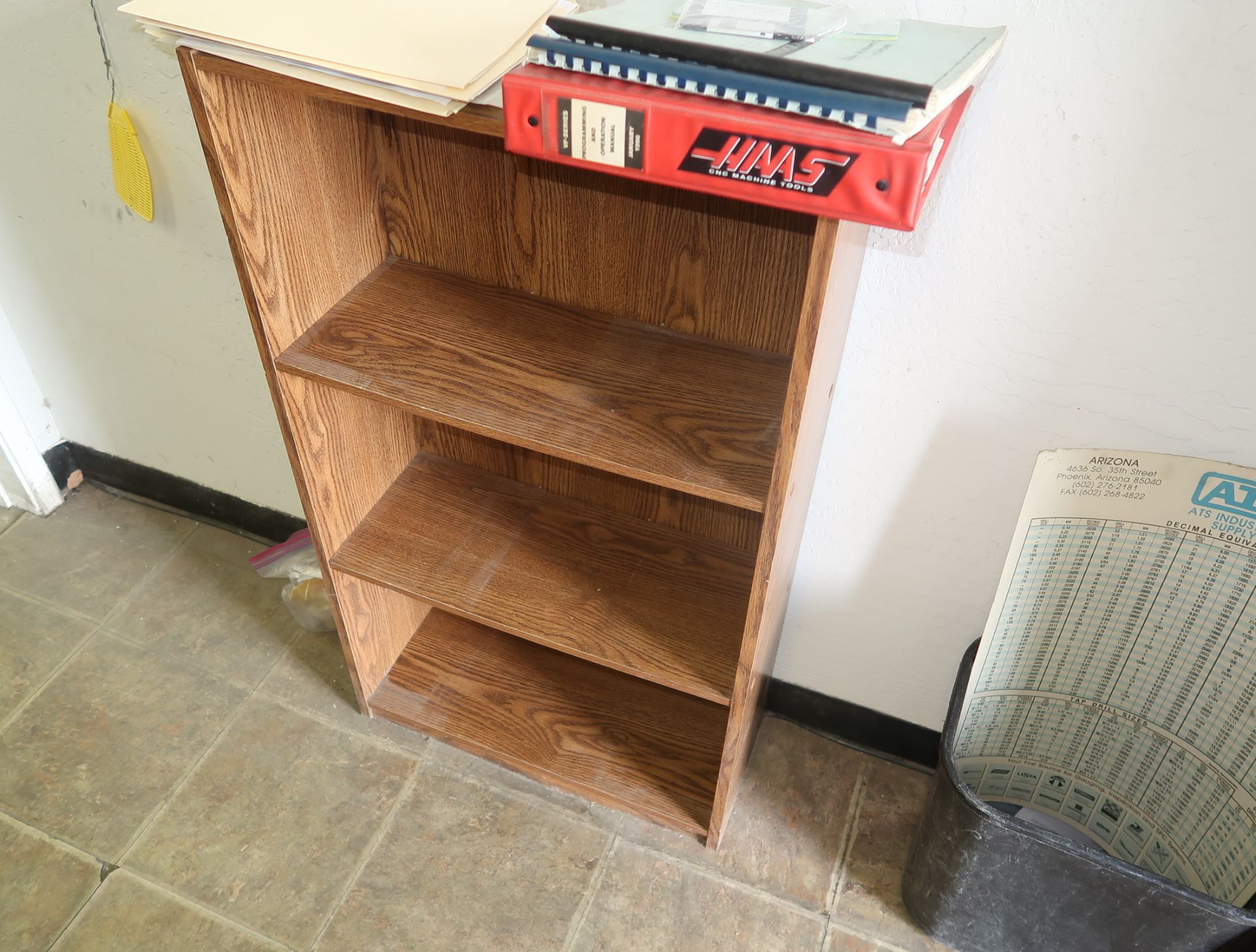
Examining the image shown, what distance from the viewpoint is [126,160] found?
1.43 meters

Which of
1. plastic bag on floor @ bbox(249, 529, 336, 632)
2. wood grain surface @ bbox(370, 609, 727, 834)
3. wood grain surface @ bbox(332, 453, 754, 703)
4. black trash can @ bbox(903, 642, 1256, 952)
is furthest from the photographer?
plastic bag on floor @ bbox(249, 529, 336, 632)

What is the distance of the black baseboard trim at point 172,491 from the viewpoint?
1.98 m

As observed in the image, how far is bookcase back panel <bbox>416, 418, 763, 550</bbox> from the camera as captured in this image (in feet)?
4.76

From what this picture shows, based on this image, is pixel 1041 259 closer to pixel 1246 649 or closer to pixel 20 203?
pixel 1246 649

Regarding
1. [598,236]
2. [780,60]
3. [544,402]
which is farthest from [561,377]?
[780,60]

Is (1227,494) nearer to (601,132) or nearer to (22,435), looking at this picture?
(601,132)

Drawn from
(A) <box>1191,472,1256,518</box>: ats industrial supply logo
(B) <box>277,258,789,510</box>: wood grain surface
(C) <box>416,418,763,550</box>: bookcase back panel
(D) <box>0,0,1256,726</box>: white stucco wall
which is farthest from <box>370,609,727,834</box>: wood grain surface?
(A) <box>1191,472,1256,518</box>: ats industrial supply logo

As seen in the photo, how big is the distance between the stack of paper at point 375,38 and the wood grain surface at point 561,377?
0.38m

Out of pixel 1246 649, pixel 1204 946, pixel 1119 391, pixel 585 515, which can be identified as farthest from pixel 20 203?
pixel 1204 946

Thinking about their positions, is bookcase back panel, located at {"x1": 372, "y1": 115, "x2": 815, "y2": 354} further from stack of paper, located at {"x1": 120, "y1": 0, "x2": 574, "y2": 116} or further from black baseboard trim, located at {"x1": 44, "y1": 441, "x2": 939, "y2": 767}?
black baseboard trim, located at {"x1": 44, "y1": 441, "x2": 939, "y2": 767}

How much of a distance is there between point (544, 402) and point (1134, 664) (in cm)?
87

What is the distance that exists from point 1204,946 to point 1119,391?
0.72 m

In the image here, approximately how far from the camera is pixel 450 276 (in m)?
1.36

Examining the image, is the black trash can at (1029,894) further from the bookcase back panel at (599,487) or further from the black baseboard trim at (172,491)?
the black baseboard trim at (172,491)
